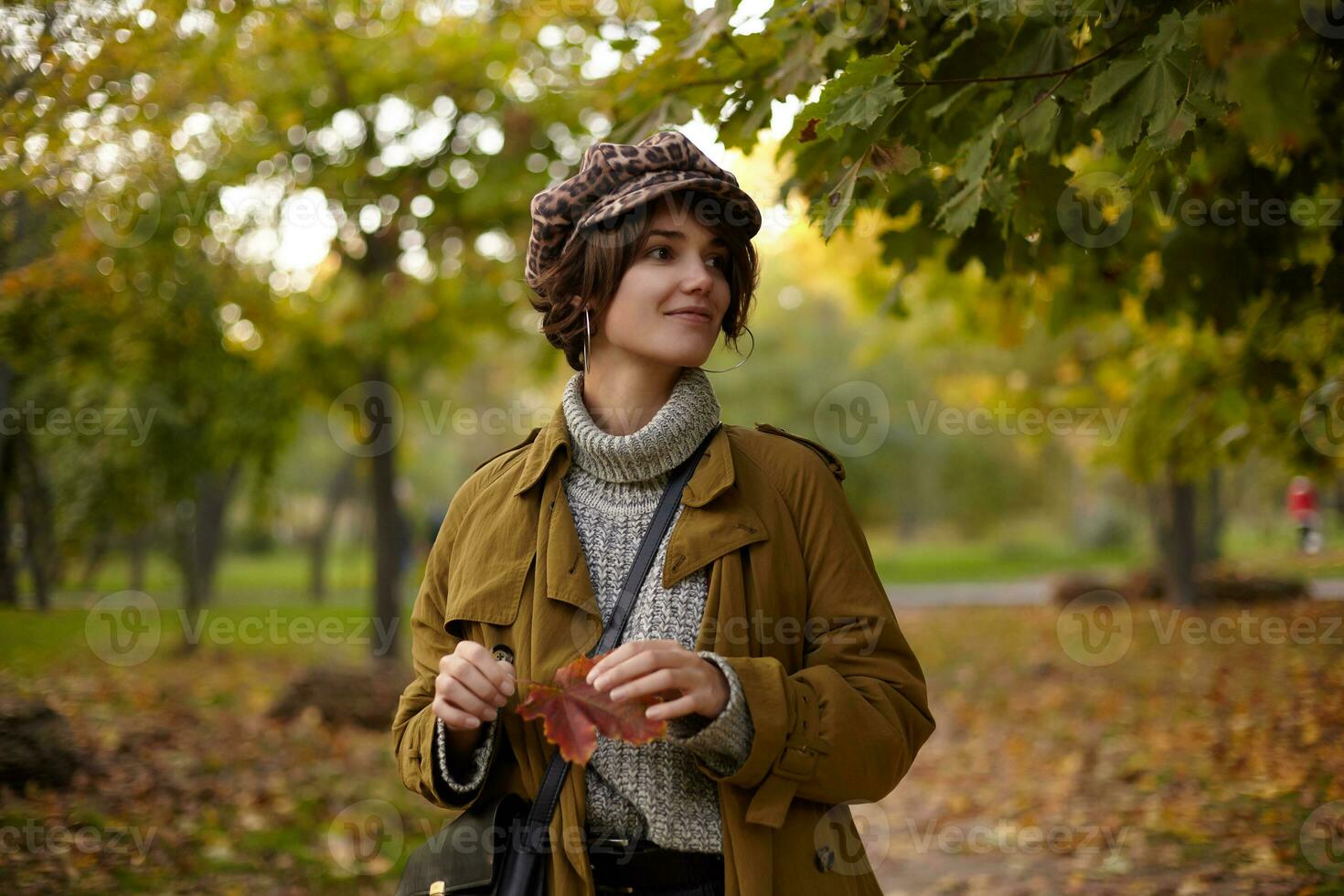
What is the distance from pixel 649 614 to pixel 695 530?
17 centimetres

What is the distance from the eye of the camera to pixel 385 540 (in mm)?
9859

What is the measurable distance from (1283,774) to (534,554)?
4976mm

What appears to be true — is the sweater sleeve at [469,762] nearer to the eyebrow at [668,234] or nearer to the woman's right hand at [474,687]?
the woman's right hand at [474,687]

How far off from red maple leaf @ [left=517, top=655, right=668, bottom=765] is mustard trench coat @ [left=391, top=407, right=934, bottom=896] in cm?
19

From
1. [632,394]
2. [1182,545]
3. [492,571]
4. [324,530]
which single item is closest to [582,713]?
[492,571]

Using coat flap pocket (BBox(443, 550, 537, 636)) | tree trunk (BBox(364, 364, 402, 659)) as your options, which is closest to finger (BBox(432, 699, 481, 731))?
coat flap pocket (BBox(443, 550, 537, 636))

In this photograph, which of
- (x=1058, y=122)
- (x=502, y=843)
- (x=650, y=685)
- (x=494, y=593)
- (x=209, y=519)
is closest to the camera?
(x=650, y=685)

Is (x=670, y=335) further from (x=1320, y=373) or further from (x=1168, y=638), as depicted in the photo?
(x=1168, y=638)

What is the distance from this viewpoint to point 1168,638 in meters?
11.2

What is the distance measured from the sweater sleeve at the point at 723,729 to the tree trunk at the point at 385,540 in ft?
27.3

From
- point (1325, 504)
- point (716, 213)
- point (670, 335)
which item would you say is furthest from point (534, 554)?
point (1325, 504)

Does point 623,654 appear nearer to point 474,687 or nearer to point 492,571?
point 474,687

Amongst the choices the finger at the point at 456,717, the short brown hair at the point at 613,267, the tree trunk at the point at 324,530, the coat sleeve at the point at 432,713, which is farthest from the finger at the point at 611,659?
the tree trunk at the point at 324,530

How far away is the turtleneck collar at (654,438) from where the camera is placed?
203 cm
